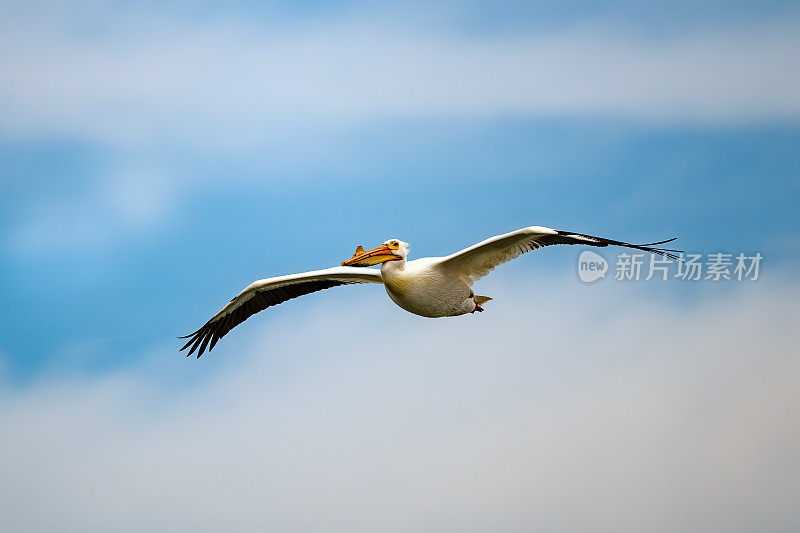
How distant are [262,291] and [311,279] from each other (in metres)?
1.12

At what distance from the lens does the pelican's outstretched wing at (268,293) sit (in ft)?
55.5

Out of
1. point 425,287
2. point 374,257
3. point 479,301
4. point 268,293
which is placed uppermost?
point 268,293

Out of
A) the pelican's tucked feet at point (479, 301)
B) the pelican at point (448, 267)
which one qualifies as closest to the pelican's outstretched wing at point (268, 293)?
the pelican at point (448, 267)

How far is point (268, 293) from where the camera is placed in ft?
59.2

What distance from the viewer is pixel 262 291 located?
18.0 meters

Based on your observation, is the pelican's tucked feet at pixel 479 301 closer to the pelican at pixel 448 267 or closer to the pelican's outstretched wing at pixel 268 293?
the pelican at pixel 448 267

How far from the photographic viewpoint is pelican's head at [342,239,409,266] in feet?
48.8

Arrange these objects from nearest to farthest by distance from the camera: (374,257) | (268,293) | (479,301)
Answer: (374,257) < (479,301) < (268,293)

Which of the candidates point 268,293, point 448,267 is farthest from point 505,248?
point 268,293

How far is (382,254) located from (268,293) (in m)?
3.90

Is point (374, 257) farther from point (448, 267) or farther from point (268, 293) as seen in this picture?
point (268, 293)

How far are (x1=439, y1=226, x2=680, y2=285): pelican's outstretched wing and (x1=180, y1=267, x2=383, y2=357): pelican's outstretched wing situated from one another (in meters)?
1.68

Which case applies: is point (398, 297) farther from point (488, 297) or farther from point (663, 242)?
point (663, 242)

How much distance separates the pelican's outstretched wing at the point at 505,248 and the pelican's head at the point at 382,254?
0.68 m
